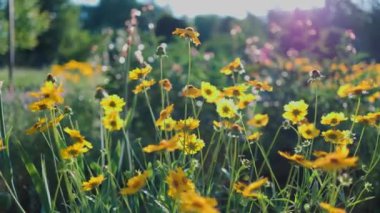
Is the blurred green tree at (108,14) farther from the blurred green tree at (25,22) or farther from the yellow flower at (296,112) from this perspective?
the yellow flower at (296,112)

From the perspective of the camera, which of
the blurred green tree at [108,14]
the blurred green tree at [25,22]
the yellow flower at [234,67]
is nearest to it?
the yellow flower at [234,67]

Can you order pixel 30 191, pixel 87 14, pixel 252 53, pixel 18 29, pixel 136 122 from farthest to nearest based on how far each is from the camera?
pixel 87 14
pixel 18 29
pixel 252 53
pixel 136 122
pixel 30 191

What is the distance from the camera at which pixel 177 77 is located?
183 inches

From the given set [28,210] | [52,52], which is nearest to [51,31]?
[52,52]

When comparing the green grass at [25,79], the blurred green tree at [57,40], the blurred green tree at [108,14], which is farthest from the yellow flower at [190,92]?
the blurred green tree at [108,14]

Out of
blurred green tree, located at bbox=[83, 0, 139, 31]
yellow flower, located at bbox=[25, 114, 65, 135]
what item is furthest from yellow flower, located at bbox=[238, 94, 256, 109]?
blurred green tree, located at bbox=[83, 0, 139, 31]

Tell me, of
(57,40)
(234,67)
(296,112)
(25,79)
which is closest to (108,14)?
(57,40)

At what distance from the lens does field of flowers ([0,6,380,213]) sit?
1.75m

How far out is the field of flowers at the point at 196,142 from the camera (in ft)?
5.73

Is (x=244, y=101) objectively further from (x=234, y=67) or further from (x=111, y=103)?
(x=111, y=103)

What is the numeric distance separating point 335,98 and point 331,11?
2126mm

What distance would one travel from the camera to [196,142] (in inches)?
74.3

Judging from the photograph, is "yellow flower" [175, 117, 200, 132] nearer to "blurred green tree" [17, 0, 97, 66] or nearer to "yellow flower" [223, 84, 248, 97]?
"yellow flower" [223, 84, 248, 97]

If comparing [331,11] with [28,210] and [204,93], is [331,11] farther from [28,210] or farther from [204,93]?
[204,93]
